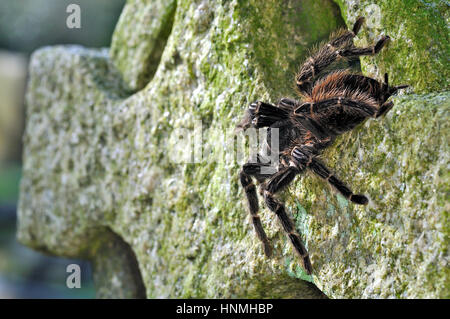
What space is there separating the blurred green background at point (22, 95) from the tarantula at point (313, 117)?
12.2 feet

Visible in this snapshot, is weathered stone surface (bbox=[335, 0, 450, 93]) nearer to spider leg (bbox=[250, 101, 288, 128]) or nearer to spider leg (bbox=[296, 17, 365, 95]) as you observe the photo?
spider leg (bbox=[296, 17, 365, 95])

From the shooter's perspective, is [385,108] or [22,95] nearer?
[385,108]

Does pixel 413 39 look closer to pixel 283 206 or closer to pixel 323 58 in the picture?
pixel 323 58

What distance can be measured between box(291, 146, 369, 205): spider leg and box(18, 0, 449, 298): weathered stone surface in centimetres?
8

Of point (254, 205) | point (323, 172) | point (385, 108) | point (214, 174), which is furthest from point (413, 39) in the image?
point (214, 174)

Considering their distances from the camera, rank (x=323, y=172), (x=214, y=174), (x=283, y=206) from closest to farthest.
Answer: (x=323, y=172) < (x=283, y=206) < (x=214, y=174)

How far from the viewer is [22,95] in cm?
676

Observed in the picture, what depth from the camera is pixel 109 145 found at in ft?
11.1

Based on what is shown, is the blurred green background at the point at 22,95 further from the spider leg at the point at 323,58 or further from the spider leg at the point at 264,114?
the spider leg at the point at 323,58

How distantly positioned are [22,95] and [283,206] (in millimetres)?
5644
